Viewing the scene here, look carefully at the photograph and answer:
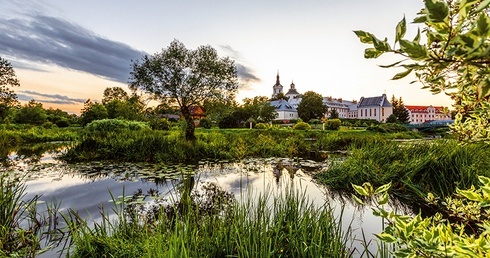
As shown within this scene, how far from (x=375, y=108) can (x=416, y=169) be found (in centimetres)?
9207

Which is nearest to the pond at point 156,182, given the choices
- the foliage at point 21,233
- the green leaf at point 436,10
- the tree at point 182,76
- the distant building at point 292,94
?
the foliage at point 21,233

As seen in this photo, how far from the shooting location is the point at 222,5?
11273 millimetres

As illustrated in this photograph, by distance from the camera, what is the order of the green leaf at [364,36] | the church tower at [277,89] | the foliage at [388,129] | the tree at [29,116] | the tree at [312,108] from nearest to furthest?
the green leaf at [364,36] → the foliage at [388,129] → the tree at [29,116] → the tree at [312,108] → the church tower at [277,89]

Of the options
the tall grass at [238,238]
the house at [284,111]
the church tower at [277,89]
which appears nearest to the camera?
the tall grass at [238,238]

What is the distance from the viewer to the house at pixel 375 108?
85.9 m

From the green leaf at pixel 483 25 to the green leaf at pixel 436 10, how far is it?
0.23 ft

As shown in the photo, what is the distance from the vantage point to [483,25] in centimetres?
66

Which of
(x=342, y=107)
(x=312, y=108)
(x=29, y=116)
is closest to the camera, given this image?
(x=29, y=116)

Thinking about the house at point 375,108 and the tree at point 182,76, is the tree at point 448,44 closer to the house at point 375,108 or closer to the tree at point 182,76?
the tree at point 182,76

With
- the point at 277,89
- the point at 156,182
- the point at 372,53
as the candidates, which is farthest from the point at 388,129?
the point at 277,89

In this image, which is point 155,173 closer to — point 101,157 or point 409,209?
point 101,157

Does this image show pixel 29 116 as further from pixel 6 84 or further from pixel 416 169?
pixel 416 169

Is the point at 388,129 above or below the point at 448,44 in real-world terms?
below

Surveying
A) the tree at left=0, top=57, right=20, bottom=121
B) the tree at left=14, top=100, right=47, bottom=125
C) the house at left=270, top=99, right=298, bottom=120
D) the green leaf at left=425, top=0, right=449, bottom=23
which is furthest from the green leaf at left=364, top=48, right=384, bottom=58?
the house at left=270, top=99, right=298, bottom=120
